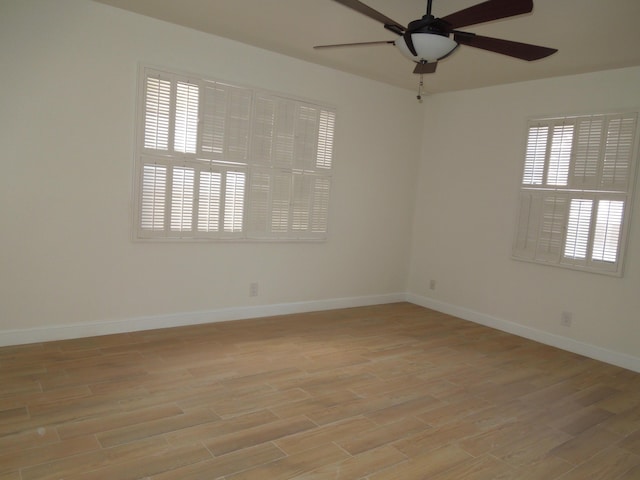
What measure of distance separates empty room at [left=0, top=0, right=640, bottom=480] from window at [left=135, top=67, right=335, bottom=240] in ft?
0.07

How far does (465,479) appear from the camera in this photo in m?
2.24

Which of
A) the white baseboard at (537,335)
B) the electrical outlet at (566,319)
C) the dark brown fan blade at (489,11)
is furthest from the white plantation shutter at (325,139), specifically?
→ the electrical outlet at (566,319)

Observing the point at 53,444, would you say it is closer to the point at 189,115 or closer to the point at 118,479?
the point at 118,479

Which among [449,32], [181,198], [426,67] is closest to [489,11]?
[449,32]

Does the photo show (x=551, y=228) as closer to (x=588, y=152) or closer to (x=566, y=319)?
(x=588, y=152)

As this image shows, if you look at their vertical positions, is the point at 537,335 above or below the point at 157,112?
below

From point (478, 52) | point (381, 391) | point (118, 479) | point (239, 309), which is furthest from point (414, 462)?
point (478, 52)

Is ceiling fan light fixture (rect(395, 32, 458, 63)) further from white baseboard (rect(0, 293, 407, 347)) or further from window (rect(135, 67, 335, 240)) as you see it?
white baseboard (rect(0, 293, 407, 347))

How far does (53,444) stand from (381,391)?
199cm

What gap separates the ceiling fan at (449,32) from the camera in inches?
86.8

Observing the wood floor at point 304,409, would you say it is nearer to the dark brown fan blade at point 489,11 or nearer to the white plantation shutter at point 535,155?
the white plantation shutter at point 535,155

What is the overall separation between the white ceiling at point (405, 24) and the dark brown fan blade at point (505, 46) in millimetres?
498

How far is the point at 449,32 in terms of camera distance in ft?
8.19

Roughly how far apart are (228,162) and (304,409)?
2436mm
